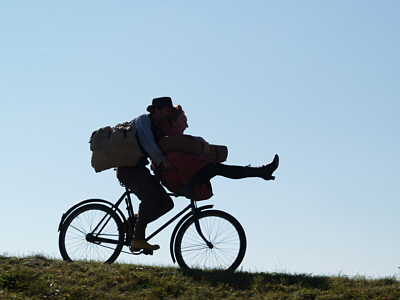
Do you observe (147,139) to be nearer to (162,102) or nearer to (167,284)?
(162,102)

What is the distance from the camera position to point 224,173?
10117 mm

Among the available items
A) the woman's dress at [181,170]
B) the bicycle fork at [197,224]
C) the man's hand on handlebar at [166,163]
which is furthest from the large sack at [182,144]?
the bicycle fork at [197,224]

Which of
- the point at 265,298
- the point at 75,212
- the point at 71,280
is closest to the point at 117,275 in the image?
the point at 71,280

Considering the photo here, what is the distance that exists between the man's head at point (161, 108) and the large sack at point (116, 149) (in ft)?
1.55

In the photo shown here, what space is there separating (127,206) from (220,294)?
7.43ft

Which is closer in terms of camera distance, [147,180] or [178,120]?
[147,180]

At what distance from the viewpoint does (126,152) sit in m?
10.2

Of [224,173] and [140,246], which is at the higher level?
[224,173]

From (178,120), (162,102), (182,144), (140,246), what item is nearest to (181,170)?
(182,144)

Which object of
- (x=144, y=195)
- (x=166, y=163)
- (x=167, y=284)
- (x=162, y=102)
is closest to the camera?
(x=167, y=284)

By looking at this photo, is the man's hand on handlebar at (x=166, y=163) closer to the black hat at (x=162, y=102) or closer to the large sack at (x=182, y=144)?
the large sack at (x=182, y=144)

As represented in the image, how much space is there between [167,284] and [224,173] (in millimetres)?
1873

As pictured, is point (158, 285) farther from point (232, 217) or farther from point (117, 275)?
point (232, 217)

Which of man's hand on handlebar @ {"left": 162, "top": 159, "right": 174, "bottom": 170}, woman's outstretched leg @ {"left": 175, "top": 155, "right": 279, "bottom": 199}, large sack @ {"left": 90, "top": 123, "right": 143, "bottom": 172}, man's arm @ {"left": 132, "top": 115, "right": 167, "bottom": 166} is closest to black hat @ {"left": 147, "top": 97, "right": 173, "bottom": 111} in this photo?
man's arm @ {"left": 132, "top": 115, "right": 167, "bottom": 166}
